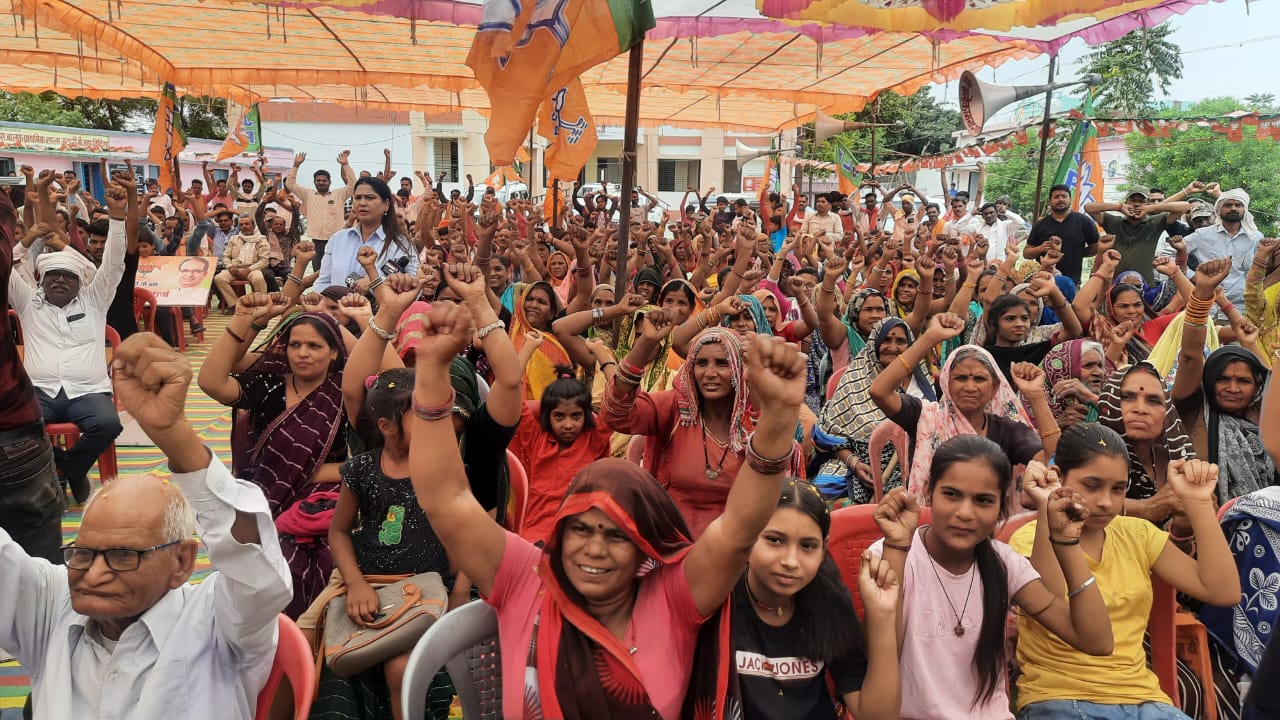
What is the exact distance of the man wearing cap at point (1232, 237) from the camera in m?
7.33

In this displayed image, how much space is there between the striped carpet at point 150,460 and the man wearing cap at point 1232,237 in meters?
8.27

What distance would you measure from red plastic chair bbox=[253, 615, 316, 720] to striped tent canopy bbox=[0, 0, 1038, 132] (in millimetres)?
4858

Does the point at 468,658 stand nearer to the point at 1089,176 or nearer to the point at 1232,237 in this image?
the point at 1232,237

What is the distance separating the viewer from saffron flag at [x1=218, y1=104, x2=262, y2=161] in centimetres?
1238

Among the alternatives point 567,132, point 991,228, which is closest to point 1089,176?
point 991,228

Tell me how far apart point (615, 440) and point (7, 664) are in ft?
8.52

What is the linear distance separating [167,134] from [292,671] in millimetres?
10520

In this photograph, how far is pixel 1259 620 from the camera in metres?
2.39

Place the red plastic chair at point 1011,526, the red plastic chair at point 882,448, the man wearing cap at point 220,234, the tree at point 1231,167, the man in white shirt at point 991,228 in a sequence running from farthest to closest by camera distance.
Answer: the tree at point 1231,167 → the man in white shirt at point 991,228 → the man wearing cap at point 220,234 → the red plastic chair at point 882,448 → the red plastic chair at point 1011,526

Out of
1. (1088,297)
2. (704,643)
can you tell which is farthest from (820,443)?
(704,643)

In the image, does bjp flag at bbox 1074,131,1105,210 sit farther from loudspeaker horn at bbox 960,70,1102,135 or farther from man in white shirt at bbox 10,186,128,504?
man in white shirt at bbox 10,186,128,504

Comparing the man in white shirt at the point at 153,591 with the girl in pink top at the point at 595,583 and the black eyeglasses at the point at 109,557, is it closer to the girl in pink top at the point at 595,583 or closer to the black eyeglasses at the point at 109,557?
the black eyeglasses at the point at 109,557

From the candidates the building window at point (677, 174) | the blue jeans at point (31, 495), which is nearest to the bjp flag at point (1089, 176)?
the blue jeans at point (31, 495)

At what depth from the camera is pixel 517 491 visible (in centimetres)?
304
